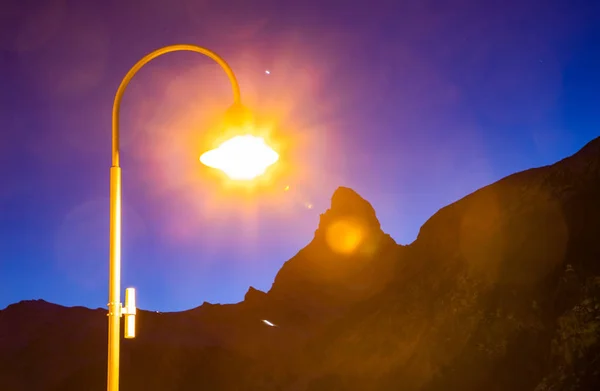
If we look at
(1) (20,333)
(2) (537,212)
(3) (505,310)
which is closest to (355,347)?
(3) (505,310)

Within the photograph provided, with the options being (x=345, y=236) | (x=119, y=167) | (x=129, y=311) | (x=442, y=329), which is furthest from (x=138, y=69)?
(x=345, y=236)

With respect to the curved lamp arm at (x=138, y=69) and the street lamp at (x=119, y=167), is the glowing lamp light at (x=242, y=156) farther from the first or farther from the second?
the curved lamp arm at (x=138, y=69)

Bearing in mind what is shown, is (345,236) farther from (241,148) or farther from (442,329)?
(241,148)

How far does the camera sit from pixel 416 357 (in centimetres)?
4591

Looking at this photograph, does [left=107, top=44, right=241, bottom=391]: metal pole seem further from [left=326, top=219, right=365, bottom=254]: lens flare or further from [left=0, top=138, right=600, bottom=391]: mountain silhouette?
[left=326, top=219, right=365, bottom=254]: lens flare

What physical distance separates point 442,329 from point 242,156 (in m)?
41.6

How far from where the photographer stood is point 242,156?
256 inches

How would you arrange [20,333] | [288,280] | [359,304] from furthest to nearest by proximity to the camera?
[288,280]
[20,333]
[359,304]

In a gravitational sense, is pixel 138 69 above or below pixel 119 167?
above

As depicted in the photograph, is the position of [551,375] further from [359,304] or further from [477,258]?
[359,304]

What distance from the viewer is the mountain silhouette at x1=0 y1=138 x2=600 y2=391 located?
3762cm

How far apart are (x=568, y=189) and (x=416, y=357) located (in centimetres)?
1752

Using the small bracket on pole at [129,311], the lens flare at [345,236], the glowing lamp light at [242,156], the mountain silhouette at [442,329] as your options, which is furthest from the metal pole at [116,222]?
the lens flare at [345,236]

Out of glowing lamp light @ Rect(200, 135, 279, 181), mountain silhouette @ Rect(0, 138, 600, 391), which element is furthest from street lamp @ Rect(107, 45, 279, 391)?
mountain silhouette @ Rect(0, 138, 600, 391)
